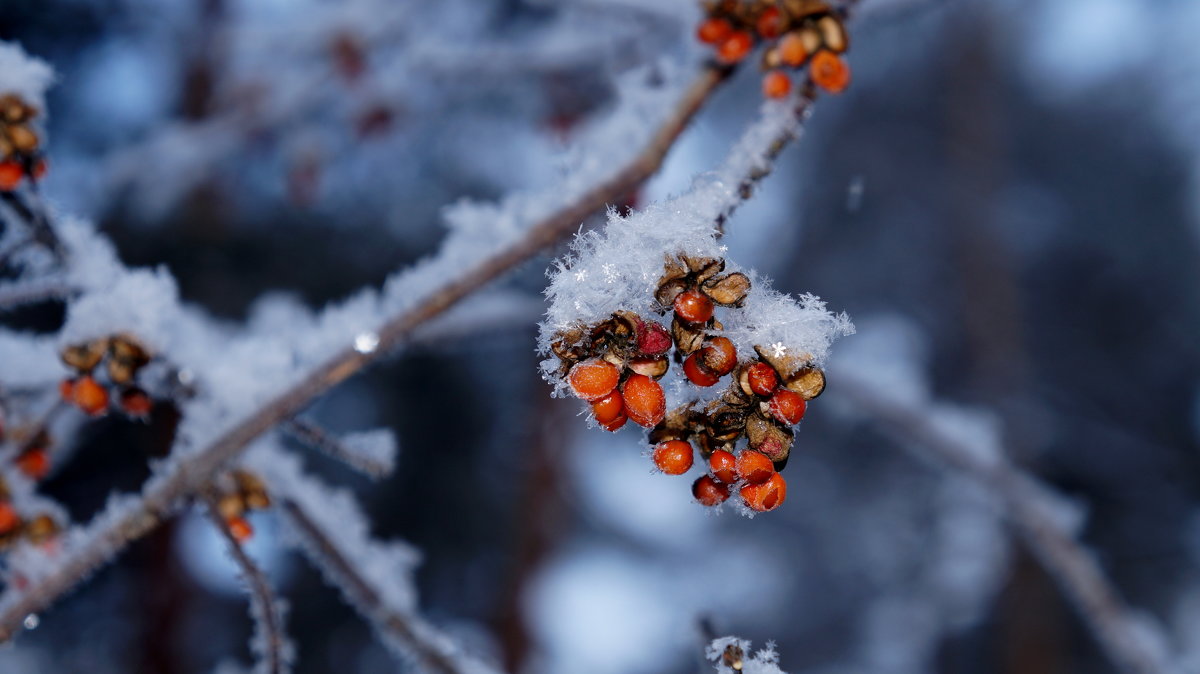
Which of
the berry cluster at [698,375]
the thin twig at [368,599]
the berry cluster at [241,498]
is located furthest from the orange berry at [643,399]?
the berry cluster at [241,498]

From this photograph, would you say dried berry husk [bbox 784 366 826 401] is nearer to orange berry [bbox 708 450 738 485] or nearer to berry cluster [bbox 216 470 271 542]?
orange berry [bbox 708 450 738 485]

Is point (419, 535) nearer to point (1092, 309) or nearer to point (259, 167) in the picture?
point (259, 167)

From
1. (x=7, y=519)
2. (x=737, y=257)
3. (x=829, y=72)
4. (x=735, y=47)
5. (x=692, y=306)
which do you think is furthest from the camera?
(x=737, y=257)

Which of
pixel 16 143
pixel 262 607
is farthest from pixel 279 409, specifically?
pixel 16 143

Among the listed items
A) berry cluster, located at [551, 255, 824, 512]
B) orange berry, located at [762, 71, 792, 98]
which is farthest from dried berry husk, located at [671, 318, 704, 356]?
orange berry, located at [762, 71, 792, 98]

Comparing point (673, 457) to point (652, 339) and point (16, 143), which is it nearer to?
point (652, 339)
